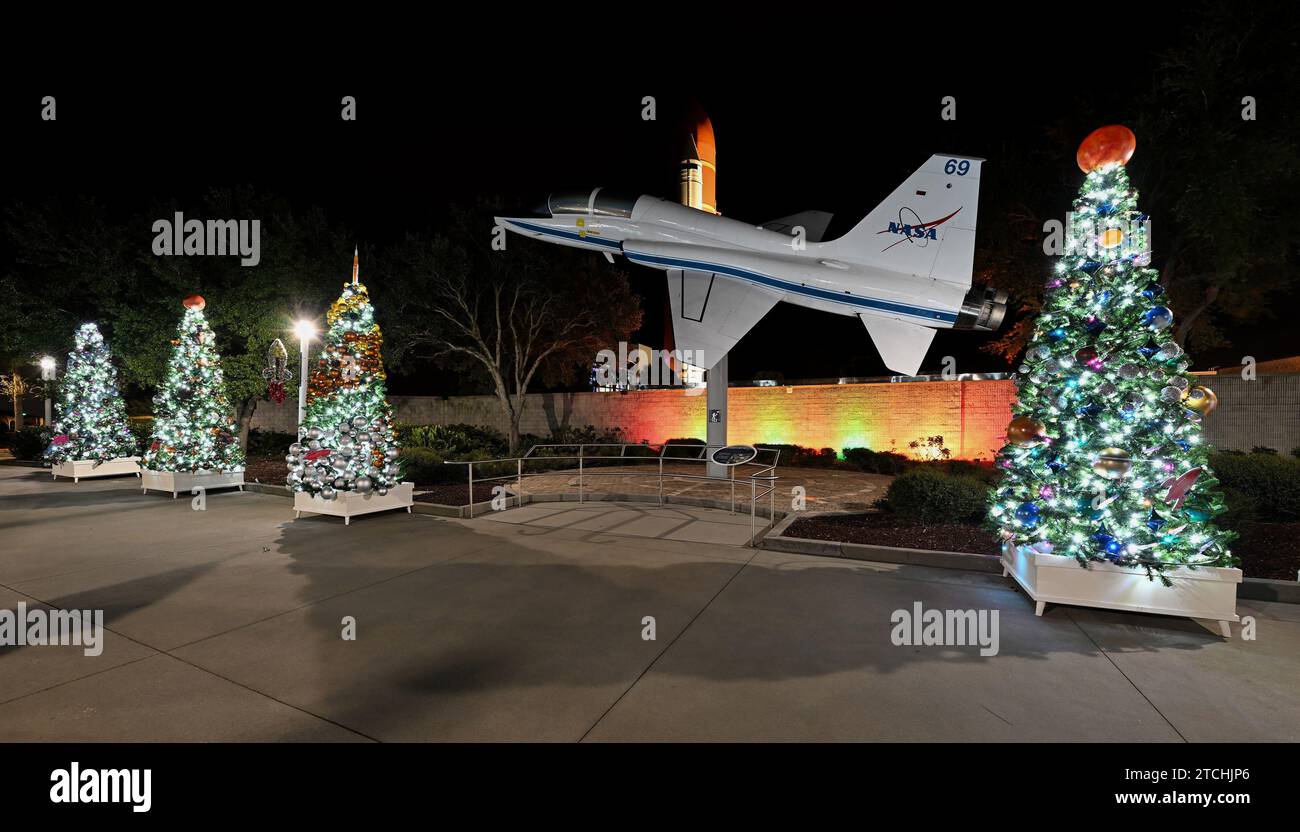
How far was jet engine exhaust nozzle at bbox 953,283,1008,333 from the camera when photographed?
7891mm

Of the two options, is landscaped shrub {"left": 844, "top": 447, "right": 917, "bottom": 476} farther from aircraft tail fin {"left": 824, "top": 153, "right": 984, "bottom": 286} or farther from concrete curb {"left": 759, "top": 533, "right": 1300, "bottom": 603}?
concrete curb {"left": 759, "top": 533, "right": 1300, "bottom": 603}

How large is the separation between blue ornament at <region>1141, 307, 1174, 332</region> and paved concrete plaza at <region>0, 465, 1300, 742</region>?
252 centimetres

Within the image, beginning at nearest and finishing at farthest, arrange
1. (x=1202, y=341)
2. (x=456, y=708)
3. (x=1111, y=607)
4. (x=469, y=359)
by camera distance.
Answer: (x=456, y=708)
(x=1111, y=607)
(x=1202, y=341)
(x=469, y=359)

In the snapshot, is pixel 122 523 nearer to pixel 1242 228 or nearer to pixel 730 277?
pixel 730 277

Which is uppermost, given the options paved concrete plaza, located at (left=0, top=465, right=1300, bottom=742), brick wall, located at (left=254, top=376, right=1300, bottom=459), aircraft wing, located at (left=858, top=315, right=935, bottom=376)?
aircraft wing, located at (left=858, top=315, right=935, bottom=376)

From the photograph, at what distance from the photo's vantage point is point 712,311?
390 inches

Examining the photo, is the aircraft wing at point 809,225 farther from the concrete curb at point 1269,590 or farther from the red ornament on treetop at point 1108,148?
the concrete curb at point 1269,590

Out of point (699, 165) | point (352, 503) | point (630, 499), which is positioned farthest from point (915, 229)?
point (699, 165)

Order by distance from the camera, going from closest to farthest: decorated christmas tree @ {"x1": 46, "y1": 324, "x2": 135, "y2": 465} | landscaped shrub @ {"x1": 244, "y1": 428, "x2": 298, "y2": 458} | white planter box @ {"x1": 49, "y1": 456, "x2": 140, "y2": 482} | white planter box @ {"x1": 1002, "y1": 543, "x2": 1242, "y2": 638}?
white planter box @ {"x1": 1002, "y1": 543, "x2": 1242, "y2": 638}
white planter box @ {"x1": 49, "y1": 456, "x2": 140, "y2": 482}
decorated christmas tree @ {"x1": 46, "y1": 324, "x2": 135, "y2": 465}
landscaped shrub @ {"x1": 244, "y1": 428, "x2": 298, "y2": 458}

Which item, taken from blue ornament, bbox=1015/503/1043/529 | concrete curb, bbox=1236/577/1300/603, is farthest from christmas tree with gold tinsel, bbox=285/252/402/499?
concrete curb, bbox=1236/577/1300/603

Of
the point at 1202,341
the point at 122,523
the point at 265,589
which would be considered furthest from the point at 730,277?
the point at 1202,341

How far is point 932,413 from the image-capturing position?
15.3m

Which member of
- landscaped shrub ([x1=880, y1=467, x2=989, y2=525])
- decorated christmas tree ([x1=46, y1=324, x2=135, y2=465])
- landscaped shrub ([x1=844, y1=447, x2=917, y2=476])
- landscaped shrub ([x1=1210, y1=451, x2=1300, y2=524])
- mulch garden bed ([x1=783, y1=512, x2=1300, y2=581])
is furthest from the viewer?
landscaped shrub ([x1=844, y1=447, x2=917, y2=476])

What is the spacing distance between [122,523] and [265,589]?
17.6ft
